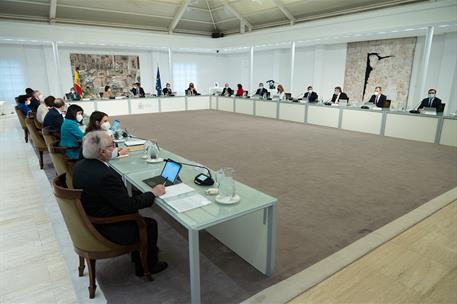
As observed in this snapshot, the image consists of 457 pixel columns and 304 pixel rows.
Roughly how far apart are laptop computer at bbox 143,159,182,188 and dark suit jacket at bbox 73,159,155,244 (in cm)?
35

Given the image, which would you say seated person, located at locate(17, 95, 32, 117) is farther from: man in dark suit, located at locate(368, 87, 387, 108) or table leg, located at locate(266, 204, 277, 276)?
man in dark suit, located at locate(368, 87, 387, 108)

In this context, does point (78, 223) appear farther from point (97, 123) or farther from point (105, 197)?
point (97, 123)

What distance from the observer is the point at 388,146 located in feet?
22.6

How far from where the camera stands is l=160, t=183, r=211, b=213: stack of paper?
200 centimetres

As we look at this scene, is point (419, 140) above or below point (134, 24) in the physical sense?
Answer: below

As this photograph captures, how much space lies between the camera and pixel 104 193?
1.94m

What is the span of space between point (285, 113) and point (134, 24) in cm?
871

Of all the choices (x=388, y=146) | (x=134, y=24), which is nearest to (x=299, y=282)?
(x=388, y=146)

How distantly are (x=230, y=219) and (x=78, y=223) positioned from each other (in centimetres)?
102

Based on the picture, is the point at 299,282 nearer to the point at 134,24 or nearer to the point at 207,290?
the point at 207,290

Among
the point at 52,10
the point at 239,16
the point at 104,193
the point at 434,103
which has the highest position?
the point at 239,16

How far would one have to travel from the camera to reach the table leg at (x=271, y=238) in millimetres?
2154

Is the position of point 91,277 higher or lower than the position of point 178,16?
lower

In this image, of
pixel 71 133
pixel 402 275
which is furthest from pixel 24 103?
pixel 402 275
